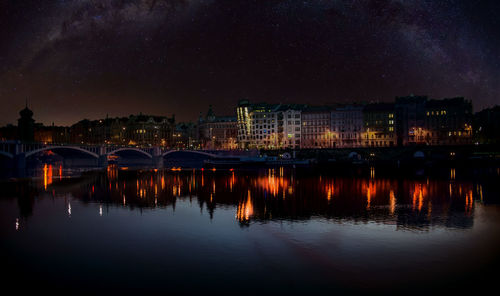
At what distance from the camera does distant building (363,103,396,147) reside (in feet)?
482

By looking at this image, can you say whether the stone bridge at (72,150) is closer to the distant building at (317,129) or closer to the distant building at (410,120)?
the distant building at (317,129)

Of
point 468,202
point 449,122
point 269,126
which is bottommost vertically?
point 468,202

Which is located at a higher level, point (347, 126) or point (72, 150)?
point (347, 126)

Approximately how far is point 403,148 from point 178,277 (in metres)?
125

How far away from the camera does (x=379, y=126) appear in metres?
148

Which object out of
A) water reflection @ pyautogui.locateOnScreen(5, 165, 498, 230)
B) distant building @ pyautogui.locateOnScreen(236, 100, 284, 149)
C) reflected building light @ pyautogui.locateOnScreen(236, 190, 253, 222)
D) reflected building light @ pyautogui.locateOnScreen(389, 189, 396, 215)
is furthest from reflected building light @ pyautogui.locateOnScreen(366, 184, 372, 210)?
distant building @ pyautogui.locateOnScreen(236, 100, 284, 149)

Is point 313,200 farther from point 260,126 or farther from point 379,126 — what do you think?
point 260,126

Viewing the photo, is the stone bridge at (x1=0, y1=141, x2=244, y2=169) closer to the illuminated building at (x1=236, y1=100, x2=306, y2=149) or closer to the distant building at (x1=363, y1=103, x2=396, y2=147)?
the illuminated building at (x1=236, y1=100, x2=306, y2=149)

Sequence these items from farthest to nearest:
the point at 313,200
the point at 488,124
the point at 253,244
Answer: the point at 488,124 → the point at 313,200 → the point at 253,244

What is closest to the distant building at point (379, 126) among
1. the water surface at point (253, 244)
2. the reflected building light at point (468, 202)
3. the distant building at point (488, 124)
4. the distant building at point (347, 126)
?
the distant building at point (347, 126)

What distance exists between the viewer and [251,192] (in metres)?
42.6

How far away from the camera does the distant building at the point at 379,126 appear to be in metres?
147

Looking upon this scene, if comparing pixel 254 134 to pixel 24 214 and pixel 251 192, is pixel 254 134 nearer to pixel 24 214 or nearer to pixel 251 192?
pixel 251 192

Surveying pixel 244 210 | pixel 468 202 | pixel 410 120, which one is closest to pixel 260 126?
pixel 410 120
